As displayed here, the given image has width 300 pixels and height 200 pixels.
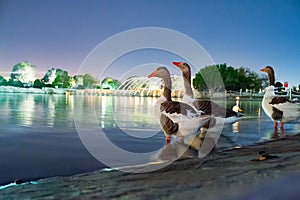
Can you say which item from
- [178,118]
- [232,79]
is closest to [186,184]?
[178,118]

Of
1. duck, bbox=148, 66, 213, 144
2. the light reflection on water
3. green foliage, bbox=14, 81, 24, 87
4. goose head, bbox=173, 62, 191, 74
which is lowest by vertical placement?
the light reflection on water

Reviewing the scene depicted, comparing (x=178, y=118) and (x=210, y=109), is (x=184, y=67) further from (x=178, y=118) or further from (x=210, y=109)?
(x=178, y=118)

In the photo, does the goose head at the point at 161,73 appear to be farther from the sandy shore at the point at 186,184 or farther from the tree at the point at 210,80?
the tree at the point at 210,80

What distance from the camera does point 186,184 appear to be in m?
2.20

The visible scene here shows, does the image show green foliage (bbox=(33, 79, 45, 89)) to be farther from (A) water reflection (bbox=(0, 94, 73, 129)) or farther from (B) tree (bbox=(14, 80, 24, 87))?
(A) water reflection (bbox=(0, 94, 73, 129))

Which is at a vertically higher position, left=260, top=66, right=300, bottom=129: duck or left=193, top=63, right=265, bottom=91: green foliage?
left=193, top=63, right=265, bottom=91: green foliage

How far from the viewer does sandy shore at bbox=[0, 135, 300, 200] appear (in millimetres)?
1717

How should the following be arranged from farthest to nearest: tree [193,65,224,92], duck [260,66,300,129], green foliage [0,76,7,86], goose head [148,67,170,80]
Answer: green foliage [0,76,7,86], tree [193,65,224,92], duck [260,66,300,129], goose head [148,67,170,80]

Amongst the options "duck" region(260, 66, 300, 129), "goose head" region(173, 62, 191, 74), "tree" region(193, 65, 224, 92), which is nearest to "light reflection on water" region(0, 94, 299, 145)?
"duck" region(260, 66, 300, 129)

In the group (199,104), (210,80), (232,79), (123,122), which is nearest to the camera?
(199,104)

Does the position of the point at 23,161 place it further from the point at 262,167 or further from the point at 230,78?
the point at 230,78

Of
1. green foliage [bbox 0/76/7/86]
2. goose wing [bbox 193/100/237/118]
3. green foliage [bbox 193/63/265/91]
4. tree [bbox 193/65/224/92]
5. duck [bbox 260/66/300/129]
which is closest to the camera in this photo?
goose wing [bbox 193/100/237/118]

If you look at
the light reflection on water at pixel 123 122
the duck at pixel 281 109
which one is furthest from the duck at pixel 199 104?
the duck at pixel 281 109

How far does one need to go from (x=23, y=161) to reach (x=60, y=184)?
1.34 meters
